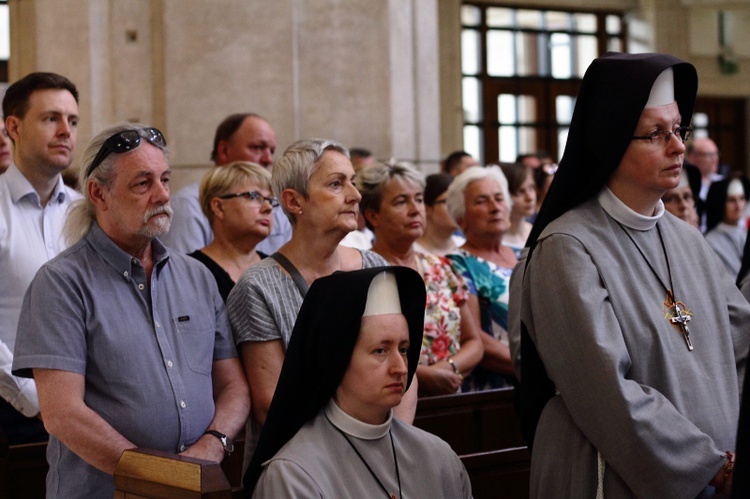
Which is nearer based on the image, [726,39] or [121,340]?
[121,340]

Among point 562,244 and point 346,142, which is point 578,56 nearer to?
point 346,142

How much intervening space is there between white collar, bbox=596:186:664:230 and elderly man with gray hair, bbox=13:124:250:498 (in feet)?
4.37

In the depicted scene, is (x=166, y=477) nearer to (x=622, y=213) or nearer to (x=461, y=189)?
(x=622, y=213)

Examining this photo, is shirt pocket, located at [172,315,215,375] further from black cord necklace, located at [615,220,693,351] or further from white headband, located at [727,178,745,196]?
white headband, located at [727,178,745,196]

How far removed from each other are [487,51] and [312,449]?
12.5 meters

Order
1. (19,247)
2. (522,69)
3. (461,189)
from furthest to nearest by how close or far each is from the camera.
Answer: (522,69) < (461,189) < (19,247)

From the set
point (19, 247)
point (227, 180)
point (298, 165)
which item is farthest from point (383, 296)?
point (227, 180)

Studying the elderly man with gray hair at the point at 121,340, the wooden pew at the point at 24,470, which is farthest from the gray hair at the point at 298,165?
the wooden pew at the point at 24,470

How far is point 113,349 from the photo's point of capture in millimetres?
3326

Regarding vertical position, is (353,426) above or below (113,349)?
below

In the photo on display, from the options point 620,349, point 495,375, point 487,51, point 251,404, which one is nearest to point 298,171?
point 251,404

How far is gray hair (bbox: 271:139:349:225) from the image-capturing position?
12.9ft

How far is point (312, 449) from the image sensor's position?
9.81 feet

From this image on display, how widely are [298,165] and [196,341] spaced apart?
2.59 feet
